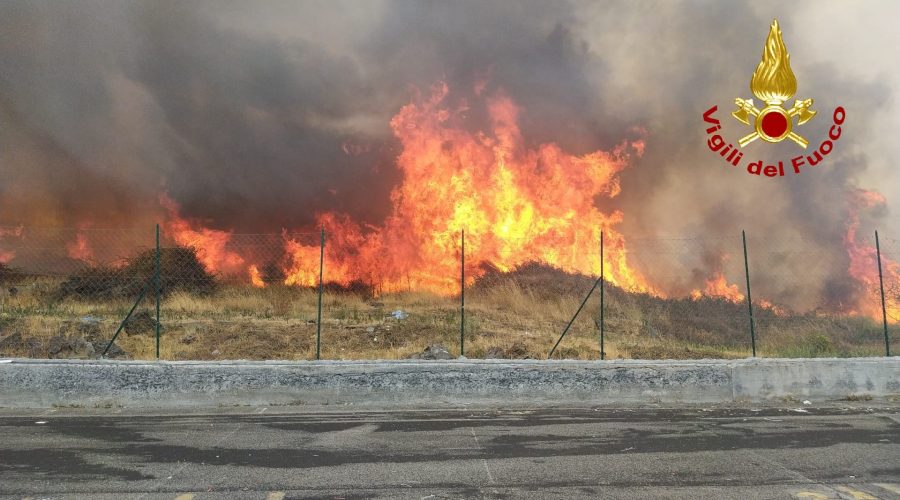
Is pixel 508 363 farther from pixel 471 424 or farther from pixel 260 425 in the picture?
pixel 260 425

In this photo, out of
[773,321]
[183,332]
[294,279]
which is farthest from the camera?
[773,321]

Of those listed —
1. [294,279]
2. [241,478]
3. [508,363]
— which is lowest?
[241,478]

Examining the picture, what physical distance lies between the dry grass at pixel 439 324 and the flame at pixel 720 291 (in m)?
0.48

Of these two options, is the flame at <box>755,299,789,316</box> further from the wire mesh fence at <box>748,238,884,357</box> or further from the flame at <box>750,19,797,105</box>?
the flame at <box>750,19,797,105</box>

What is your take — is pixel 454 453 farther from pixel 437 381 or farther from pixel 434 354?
pixel 434 354

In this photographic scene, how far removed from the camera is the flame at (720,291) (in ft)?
72.8

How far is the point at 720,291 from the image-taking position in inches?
899

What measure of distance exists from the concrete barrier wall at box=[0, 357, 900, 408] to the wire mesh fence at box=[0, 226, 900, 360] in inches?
128

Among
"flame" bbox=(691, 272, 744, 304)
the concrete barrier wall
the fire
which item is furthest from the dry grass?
the concrete barrier wall

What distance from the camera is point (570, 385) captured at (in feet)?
30.2

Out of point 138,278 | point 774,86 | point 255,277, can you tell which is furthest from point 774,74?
point 138,278

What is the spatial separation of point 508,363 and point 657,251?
10397 mm

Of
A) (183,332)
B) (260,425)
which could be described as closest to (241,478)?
(260,425)

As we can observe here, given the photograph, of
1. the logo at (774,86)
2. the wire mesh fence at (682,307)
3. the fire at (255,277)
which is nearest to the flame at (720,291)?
the wire mesh fence at (682,307)
